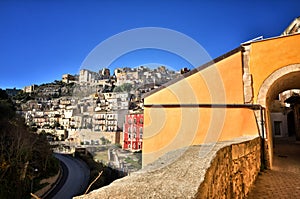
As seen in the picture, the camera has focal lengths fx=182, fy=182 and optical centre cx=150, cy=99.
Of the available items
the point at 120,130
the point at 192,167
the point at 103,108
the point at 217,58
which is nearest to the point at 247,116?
the point at 217,58

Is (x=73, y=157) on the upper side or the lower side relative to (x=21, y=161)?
lower

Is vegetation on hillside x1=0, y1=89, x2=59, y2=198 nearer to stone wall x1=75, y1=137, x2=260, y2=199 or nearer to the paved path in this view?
the paved path

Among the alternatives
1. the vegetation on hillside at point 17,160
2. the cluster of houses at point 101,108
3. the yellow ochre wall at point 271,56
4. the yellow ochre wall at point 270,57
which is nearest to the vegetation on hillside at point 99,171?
the cluster of houses at point 101,108

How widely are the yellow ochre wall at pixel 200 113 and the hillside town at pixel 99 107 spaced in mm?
3041

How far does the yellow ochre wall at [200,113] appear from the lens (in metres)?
5.81

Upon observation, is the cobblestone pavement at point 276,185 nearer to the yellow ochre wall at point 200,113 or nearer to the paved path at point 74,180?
the yellow ochre wall at point 200,113

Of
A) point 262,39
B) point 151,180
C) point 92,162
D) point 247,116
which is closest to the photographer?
point 151,180

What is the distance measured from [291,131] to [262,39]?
1589cm

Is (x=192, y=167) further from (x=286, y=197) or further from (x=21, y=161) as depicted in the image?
(x=21, y=161)

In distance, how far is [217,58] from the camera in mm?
6531

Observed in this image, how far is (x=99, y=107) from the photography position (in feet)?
82.7

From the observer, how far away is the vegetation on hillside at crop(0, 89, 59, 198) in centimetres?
1391

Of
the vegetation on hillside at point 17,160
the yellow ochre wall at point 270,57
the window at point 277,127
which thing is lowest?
the vegetation on hillside at point 17,160

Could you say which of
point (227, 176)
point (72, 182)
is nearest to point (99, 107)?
point (72, 182)
